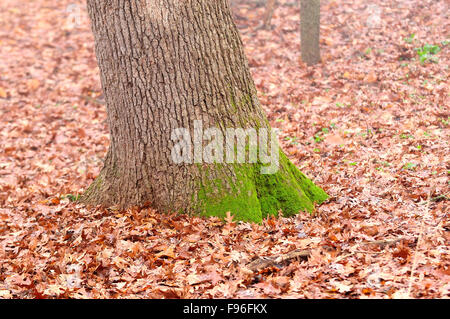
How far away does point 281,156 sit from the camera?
5086 mm

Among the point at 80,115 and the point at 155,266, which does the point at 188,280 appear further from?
the point at 80,115

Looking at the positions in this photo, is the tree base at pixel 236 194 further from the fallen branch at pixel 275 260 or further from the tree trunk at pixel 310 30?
the tree trunk at pixel 310 30

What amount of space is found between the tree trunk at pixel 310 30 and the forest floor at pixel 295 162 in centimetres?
33

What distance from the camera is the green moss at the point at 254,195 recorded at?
4.68 meters

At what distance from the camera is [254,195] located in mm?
4762

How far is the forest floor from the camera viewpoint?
363 centimetres

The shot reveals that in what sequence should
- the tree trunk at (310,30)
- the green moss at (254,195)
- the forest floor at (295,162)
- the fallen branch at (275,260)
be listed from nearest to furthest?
1. the forest floor at (295,162)
2. the fallen branch at (275,260)
3. the green moss at (254,195)
4. the tree trunk at (310,30)

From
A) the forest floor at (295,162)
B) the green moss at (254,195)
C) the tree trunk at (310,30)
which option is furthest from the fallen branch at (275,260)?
the tree trunk at (310,30)

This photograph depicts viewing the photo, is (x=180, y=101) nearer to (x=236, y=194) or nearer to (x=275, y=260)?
(x=236, y=194)

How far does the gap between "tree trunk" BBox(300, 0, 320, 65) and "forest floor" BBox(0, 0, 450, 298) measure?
327 millimetres

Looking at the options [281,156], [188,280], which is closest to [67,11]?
[281,156]

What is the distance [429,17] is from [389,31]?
114 centimetres

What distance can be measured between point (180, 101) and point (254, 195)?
4.28 feet

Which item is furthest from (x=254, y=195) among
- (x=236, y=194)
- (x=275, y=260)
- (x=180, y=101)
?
(x=180, y=101)
